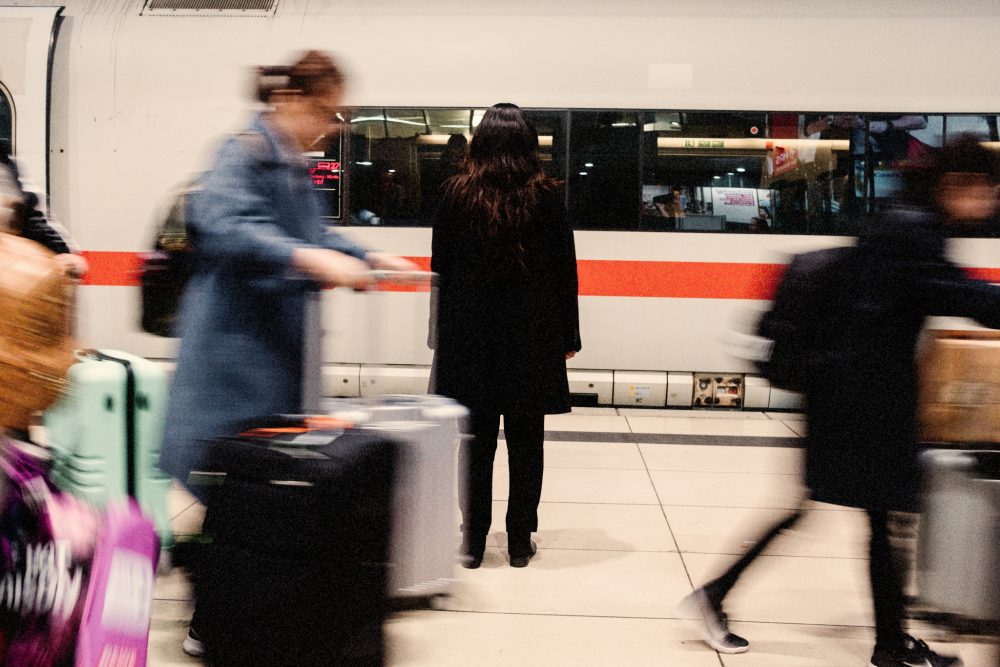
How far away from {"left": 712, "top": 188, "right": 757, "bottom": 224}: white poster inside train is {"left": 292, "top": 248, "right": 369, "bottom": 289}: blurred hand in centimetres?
450

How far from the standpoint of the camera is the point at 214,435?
186 cm

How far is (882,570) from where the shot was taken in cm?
247

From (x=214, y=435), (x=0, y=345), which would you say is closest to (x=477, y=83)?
(x=214, y=435)

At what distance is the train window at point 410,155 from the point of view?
5.87m

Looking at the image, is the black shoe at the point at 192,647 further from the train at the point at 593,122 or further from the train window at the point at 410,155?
the train window at the point at 410,155

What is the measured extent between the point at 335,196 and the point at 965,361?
455 cm

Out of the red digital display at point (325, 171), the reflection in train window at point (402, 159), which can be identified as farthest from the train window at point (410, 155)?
the red digital display at point (325, 171)

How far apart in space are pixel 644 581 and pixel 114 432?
2.00 m

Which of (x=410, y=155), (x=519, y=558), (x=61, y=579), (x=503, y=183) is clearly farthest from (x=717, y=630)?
(x=410, y=155)

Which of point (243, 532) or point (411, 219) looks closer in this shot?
point (243, 532)

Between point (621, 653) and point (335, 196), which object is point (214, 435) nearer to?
point (621, 653)

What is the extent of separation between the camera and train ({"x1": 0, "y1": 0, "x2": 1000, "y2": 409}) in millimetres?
5754

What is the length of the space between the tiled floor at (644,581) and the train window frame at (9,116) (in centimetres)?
326

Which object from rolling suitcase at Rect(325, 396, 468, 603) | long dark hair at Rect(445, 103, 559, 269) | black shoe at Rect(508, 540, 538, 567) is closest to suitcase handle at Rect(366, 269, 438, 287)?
rolling suitcase at Rect(325, 396, 468, 603)
